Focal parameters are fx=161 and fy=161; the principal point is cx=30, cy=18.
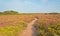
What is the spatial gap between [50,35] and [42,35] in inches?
57.0

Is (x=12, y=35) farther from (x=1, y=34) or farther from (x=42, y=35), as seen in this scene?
(x=42, y=35)

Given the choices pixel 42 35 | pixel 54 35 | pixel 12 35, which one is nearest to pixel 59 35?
pixel 54 35

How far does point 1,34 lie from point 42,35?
395 centimetres

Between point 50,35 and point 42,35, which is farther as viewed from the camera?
point 42,35

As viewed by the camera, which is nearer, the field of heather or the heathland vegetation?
the field of heather

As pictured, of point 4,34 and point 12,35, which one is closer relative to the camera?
point 4,34

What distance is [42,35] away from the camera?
15.3 meters

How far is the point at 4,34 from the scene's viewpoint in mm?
13969

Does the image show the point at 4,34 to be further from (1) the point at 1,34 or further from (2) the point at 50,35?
(2) the point at 50,35

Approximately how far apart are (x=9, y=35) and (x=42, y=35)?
10.3 feet

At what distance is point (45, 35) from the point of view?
14.6 metres

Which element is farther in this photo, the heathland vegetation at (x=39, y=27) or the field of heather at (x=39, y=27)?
the heathland vegetation at (x=39, y=27)

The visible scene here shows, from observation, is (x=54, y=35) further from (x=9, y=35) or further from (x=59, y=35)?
(x=9, y=35)

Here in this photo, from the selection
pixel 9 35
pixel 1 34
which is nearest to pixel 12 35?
pixel 9 35
